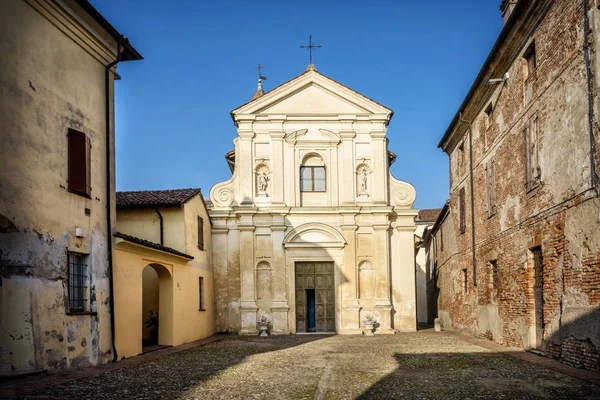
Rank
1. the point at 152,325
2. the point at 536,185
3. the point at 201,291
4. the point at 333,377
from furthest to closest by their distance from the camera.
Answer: the point at 201,291 < the point at 152,325 < the point at 536,185 < the point at 333,377

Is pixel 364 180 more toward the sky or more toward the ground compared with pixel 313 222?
more toward the sky

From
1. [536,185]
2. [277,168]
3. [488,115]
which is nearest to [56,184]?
[536,185]

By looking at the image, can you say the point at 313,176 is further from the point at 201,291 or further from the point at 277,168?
the point at 201,291

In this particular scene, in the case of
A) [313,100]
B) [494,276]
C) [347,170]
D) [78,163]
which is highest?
[313,100]

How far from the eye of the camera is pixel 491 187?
17.6m

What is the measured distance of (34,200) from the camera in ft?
35.3

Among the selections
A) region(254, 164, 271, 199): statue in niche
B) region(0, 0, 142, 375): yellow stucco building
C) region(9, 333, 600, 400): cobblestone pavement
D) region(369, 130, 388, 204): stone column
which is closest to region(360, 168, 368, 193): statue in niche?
region(369, 130, 388, 204): stone column

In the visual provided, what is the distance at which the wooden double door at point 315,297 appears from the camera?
959 inches

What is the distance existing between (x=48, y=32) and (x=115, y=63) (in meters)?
2.61

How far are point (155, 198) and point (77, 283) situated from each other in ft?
25.9

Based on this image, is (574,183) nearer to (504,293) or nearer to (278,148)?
(504,293)

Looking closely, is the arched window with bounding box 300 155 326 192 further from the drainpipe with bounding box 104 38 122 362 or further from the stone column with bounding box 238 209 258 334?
the drainpipe with bounding box 104 38 122 362

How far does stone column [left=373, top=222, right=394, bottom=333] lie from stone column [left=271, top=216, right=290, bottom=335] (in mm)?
3541

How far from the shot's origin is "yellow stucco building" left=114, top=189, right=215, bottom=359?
15.2 metres
